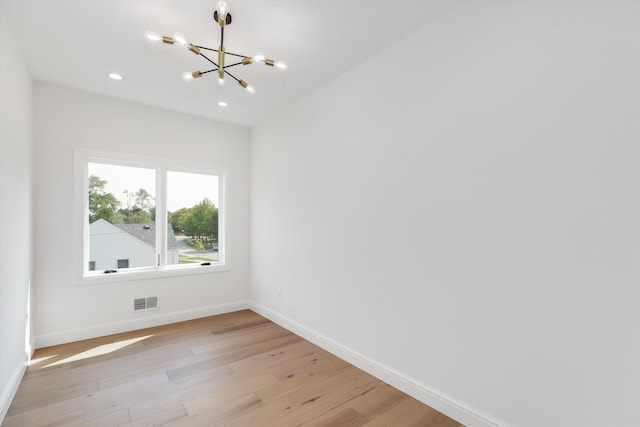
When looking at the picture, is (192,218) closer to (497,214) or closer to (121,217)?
(121,217)

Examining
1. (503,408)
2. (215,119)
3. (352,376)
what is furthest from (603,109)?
(215,119)

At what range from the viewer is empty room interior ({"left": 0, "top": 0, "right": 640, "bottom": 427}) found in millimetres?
1619

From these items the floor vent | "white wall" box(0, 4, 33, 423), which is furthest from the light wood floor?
the floor vent

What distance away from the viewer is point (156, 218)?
4.11 metres

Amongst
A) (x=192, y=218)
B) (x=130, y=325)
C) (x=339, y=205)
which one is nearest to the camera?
(x=339, y=205)

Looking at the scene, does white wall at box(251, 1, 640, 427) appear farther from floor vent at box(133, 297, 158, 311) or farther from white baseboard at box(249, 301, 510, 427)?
floor vent at box(133, 297, 158, 311)

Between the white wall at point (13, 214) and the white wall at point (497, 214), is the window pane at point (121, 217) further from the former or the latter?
the white wall at point (497, 214)

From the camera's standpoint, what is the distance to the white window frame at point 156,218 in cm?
351

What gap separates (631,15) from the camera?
4.86 feet

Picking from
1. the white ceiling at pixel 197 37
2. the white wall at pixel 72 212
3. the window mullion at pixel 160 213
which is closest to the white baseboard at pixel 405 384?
the white wall at pixel 72 212

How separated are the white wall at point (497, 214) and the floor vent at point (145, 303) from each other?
2383 millimetres

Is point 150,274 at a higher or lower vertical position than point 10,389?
higher

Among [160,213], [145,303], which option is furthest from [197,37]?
[145,303]

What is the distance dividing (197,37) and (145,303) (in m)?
3.22
